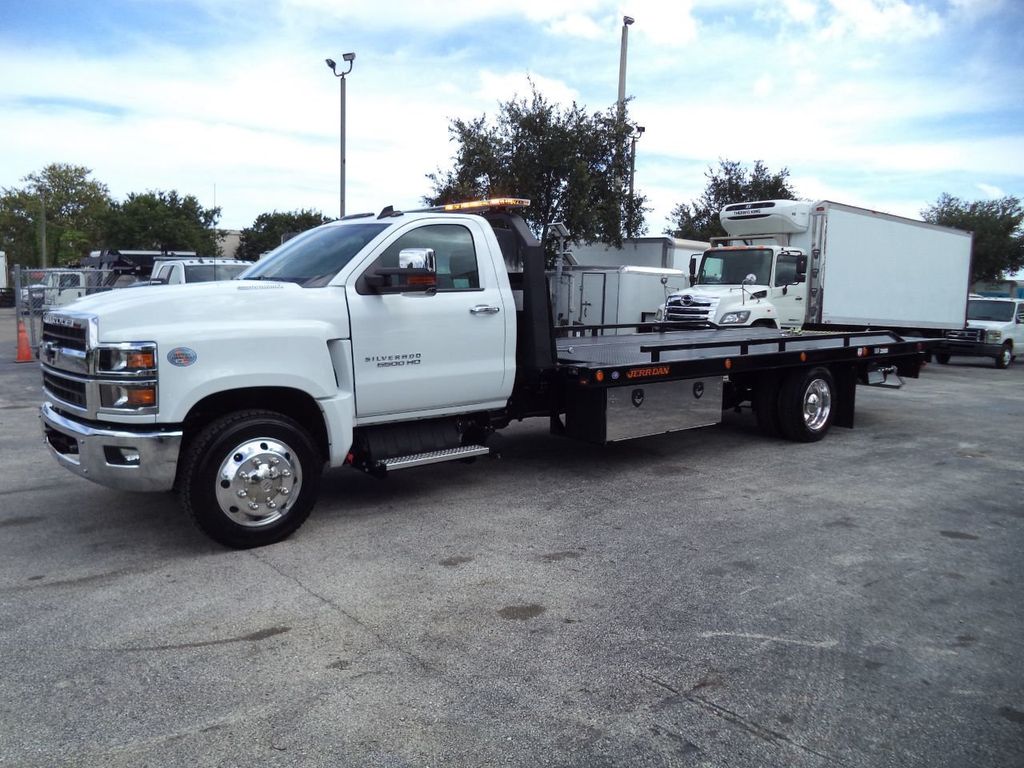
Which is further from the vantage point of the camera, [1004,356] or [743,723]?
[1004,356]

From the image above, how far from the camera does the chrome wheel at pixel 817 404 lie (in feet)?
30.6

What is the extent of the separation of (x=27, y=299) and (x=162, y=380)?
46.8 ft

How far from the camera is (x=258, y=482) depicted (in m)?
5.21

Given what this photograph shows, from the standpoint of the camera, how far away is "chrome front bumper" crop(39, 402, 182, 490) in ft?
15.9

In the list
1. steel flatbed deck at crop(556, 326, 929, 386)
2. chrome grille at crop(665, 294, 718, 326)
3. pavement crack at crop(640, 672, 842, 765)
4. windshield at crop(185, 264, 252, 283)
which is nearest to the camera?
pavement crack at crop(640, 672, 842, 765)

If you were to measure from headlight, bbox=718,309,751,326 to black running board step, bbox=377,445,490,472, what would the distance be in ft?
31.4

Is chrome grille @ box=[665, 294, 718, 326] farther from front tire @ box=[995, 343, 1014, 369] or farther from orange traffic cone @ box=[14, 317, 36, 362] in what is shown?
orange traffic cone @ box=[14, 317, 36, 362]

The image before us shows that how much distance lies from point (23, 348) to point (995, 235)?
44.9 metres

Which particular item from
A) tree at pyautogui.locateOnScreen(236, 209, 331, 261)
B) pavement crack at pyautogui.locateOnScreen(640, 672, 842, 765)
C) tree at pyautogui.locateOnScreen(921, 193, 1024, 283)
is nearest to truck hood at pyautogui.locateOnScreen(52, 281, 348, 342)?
pavement crack at pyautogui.locateOnScreen(640, 672, 842, 765)

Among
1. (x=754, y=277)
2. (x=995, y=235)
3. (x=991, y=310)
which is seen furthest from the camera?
(x=995, y=235)

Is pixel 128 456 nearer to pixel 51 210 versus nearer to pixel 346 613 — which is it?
pixel 346 613

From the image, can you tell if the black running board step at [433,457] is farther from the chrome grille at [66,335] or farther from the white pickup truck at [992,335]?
the white pickup truck at [992,335]

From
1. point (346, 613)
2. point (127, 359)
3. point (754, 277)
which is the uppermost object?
point (754, 277)

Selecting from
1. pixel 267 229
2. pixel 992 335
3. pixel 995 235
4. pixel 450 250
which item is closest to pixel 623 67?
pixel 992 335
